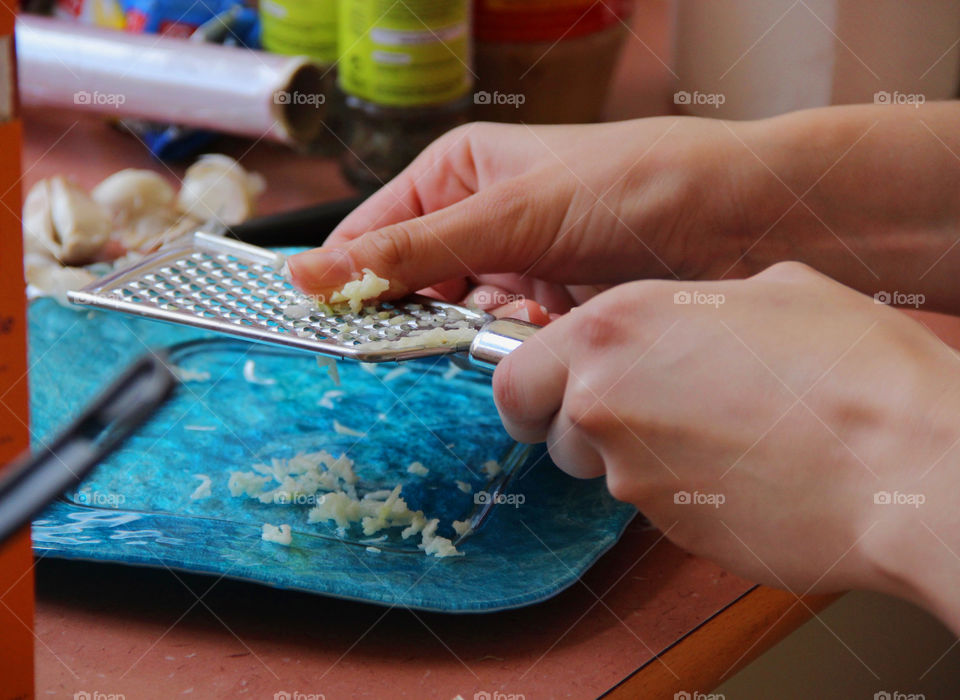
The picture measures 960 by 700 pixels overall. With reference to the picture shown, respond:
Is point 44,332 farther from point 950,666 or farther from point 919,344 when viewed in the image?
point 950,666

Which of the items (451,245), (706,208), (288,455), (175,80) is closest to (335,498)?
(288,455)

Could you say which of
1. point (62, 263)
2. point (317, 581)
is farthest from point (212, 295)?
point (62, 263)

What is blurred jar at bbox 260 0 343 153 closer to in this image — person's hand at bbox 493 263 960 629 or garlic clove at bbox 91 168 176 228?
garlic clove at bbox 91 168 176 228

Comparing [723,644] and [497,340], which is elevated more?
[497,340]

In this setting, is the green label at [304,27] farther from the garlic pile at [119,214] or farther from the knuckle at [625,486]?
the knuckle at [625,486]

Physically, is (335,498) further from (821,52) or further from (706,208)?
(821,52)

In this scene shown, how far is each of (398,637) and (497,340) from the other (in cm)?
17

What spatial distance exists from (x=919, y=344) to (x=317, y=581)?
12.9 inches

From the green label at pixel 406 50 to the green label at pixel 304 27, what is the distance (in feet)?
0.22

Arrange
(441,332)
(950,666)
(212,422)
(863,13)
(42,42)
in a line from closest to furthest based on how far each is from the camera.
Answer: (441,332) → (212,422) → (950,666) → (863,13) → (42,42)

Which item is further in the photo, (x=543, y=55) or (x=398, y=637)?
(x=543, y=55)

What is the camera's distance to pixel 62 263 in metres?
0.92

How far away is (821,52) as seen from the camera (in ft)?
3.29

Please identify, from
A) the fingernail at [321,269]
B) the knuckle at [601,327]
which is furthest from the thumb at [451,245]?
the knuckle at [601,327]
